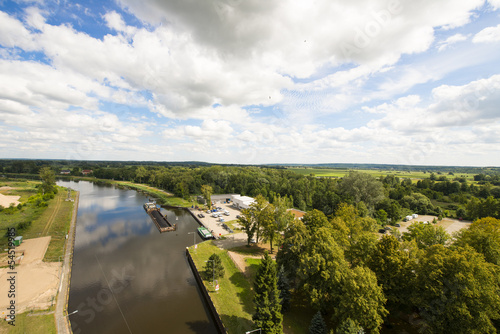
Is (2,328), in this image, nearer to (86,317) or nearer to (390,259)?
(86,317)

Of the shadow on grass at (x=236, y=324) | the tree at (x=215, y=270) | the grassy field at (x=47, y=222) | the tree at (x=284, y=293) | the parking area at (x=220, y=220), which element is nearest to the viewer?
the shadow on grass at (x=236, y=324)

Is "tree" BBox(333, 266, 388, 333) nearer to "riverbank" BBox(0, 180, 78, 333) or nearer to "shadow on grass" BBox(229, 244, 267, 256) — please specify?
"shadow on grass" BBox(229, 244, 267, 256)

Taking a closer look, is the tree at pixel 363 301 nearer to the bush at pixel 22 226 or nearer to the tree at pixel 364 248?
the tree at pixel 364 248

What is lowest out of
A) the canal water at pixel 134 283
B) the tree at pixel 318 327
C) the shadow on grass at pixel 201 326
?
the shadow on grass at pixel 201 326

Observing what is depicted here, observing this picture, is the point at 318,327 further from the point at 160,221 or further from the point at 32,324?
the point at 160,221

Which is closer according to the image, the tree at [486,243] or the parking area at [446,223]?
the tree at [486,243]

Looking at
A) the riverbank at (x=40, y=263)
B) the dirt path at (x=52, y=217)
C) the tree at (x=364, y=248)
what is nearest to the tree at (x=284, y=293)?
the tree at (x=364, y=248)

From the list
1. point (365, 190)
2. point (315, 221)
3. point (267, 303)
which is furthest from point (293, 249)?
point (365, 190)
